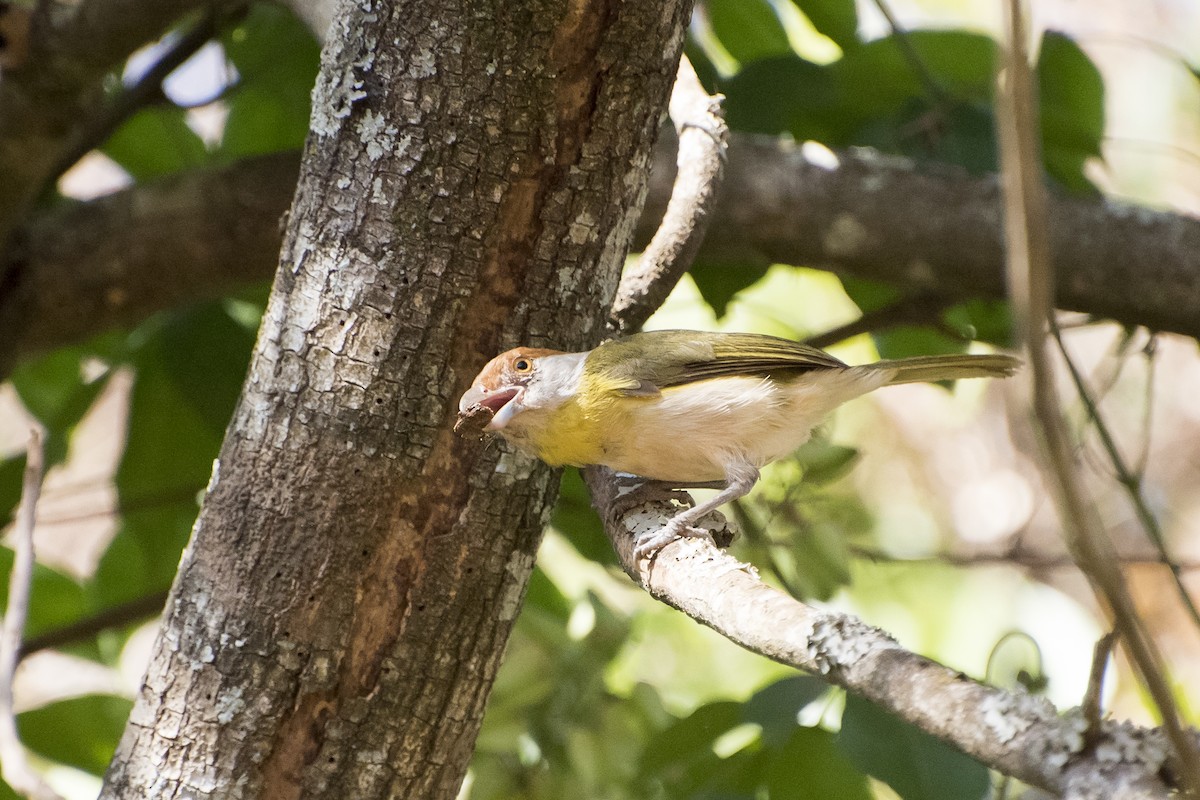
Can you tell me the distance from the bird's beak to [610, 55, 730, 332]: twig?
46 centimetres

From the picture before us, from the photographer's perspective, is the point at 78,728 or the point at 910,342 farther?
the point at 910,342

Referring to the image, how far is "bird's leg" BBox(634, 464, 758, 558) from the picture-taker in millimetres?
1777

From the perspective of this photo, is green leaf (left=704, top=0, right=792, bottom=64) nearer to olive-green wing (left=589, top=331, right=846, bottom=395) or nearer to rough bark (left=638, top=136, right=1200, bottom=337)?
rough bark (left=638, top=136, right=1200, bottom=337)

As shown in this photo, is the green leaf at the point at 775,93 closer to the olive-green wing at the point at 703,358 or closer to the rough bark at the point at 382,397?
the olive-green wing at the point at 703,358

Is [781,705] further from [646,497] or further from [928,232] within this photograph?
[928,232]

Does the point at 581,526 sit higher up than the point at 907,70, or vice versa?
the point at 907,70

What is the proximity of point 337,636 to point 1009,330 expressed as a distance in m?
2.43

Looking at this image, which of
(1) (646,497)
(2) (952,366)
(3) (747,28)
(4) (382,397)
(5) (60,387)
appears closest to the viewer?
(4) (382,397)

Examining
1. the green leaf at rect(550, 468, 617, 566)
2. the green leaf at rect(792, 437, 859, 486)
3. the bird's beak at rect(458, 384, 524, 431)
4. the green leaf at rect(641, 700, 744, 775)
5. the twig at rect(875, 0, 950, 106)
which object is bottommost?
the green leaf at rect(641, 700, 744, 775)

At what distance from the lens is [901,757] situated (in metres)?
2.18

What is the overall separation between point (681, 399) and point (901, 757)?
85 cm

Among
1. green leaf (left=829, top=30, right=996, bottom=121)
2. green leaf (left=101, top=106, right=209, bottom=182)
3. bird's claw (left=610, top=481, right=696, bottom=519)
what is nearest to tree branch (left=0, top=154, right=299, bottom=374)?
green leaf (left=101, top=106, right=209, bottom=182)

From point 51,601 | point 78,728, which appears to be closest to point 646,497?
point 78,728

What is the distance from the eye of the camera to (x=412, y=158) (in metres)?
1.89
